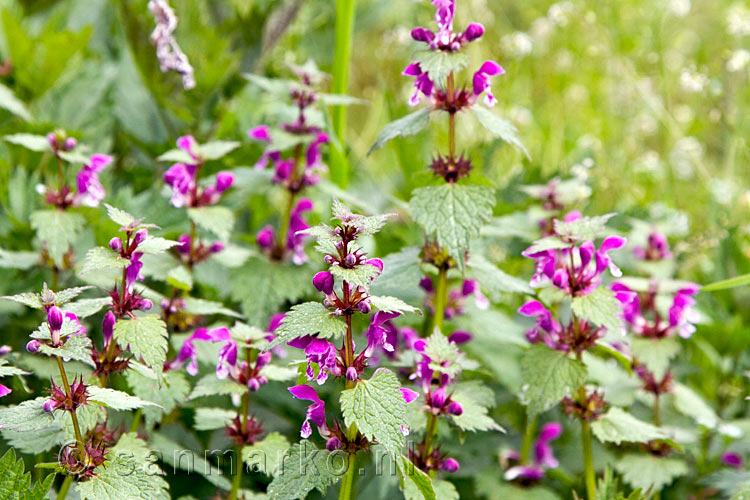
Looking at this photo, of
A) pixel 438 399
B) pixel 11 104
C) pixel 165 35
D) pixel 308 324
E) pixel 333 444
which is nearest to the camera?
pixel 308 324

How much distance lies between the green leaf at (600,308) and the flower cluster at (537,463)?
44 centimetres

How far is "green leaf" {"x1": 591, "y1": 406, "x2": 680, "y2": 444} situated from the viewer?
44.9 inches

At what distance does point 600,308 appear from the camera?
41.6 inches

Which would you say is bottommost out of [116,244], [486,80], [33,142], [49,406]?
[49,406]

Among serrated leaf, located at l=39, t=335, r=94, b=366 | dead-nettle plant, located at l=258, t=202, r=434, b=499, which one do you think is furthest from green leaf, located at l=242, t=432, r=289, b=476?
serrated leaf, located at l=39, t=335, r=94, b=366

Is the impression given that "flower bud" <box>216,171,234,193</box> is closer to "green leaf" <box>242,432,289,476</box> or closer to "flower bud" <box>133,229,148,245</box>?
"flower bud" <box>133,229,148,245</box>

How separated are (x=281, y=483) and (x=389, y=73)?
8.99 feet

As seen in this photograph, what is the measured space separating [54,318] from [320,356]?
12.6 inches

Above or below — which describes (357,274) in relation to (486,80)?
below

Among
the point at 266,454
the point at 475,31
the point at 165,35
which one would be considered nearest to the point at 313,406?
the point at 266,454

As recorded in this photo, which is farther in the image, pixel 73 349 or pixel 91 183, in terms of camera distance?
pixel 91 183

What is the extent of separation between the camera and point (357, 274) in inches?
33.2

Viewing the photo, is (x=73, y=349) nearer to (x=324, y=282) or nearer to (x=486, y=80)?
(x=324, y=282)

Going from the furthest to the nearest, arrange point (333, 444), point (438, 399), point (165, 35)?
point (165, 35)
point (438, 399)
point (333, 444)
